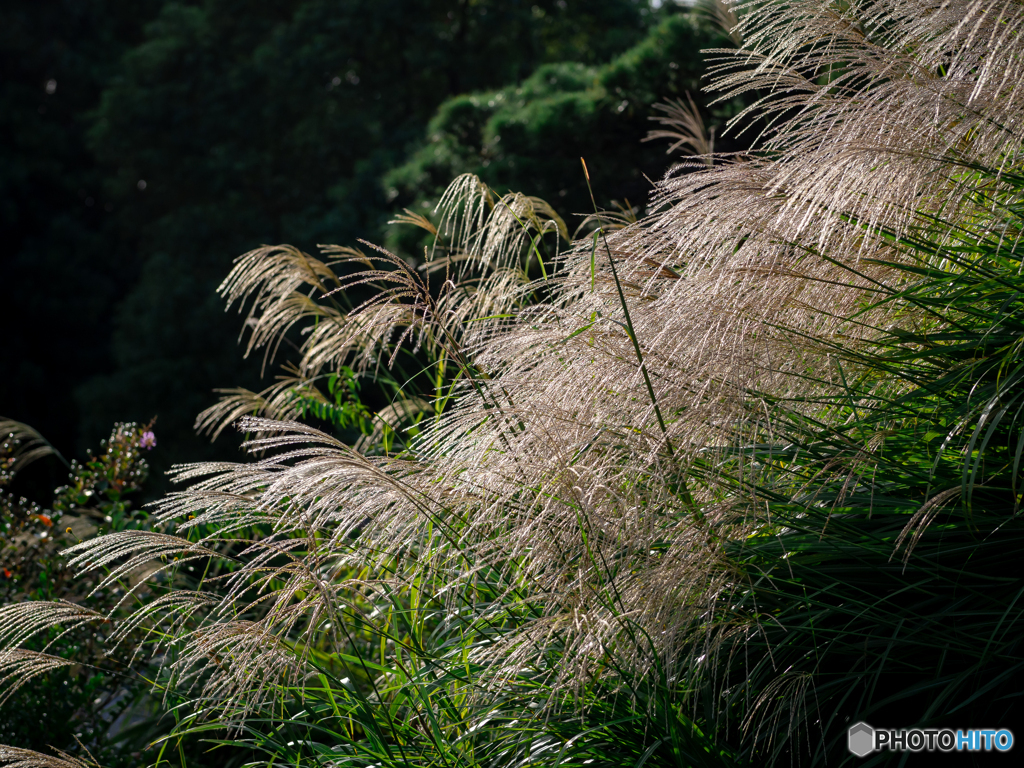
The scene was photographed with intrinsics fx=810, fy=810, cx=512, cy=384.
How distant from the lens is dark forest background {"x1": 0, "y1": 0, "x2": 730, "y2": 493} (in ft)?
42.3

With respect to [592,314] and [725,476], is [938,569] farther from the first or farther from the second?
[592,314]

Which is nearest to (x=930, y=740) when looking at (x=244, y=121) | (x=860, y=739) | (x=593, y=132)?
(x=860, y=739)

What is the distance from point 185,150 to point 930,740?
15.7 m

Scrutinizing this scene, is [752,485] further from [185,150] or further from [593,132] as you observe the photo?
[185,150]

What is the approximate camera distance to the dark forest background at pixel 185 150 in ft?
42.3

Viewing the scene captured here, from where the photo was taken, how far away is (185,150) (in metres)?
15.0

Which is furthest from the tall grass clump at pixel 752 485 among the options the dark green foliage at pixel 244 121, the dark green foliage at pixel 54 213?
the dark green foliage at pixel 54 213

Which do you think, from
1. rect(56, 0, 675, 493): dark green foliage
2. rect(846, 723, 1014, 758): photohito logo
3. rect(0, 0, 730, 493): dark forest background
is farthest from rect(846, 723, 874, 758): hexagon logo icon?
rect(56, 0, 675, 493): dark green foliage

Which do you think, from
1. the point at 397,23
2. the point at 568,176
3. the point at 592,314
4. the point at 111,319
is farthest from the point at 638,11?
the point at 592,314

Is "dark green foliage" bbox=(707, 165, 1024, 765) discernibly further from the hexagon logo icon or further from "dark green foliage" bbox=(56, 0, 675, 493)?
"dark green foliage" bbox=(56, 0, 675, 493)

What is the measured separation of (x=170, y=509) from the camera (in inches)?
92.0

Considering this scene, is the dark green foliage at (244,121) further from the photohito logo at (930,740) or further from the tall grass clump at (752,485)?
the photohito logo at (930,740)

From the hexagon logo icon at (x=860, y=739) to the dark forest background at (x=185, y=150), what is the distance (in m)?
10.8

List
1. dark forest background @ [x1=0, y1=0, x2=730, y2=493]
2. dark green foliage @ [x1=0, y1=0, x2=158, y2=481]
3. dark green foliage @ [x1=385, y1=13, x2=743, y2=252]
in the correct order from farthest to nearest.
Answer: dark green foliage @ [x1=0, y1=0, x2=158, y2=481] < dark forest background @ [x1=0, y1=0, x2=730, y2=493] < dark green foliage @ [x1=385, y1=13, x2=743, y2=252]
